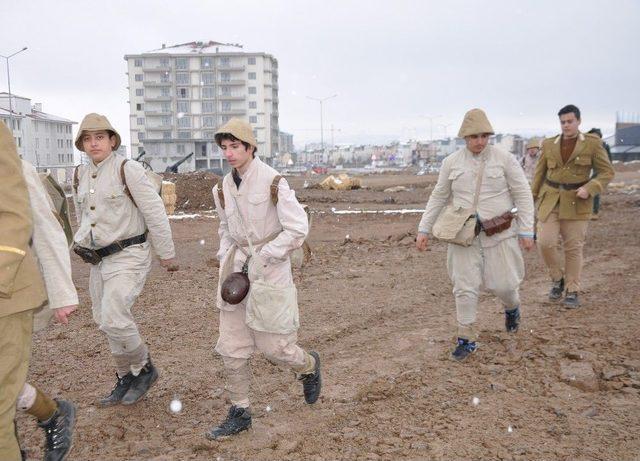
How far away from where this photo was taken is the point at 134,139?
92.5 m

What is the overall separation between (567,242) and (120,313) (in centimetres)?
542

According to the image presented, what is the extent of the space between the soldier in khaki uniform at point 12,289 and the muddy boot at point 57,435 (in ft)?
2.42

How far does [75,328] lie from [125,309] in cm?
289

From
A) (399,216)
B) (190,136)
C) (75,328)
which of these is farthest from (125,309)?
(190,136)

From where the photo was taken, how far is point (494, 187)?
18.7 ft

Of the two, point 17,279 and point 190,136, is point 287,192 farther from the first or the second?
point 190,136

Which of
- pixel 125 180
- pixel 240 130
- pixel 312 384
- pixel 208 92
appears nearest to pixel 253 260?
pixel 240 130

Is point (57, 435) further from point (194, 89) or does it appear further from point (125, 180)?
point (194, 89)

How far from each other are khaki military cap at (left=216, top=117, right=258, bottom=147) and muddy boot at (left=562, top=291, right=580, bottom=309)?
15.9ft

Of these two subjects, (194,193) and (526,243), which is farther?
(194,193)

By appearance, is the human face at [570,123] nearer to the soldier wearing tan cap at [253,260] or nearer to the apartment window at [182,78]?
the soldier wearing tan cap at [253,260]

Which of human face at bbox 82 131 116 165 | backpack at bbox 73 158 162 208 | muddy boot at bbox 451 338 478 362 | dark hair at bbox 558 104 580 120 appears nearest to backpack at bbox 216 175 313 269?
backpack at bbox 73 158 162 208

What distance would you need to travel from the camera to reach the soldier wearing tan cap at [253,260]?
13.5 feet

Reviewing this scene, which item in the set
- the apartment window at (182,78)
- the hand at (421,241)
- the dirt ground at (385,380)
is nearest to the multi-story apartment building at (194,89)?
the apartment window at (182,78)
